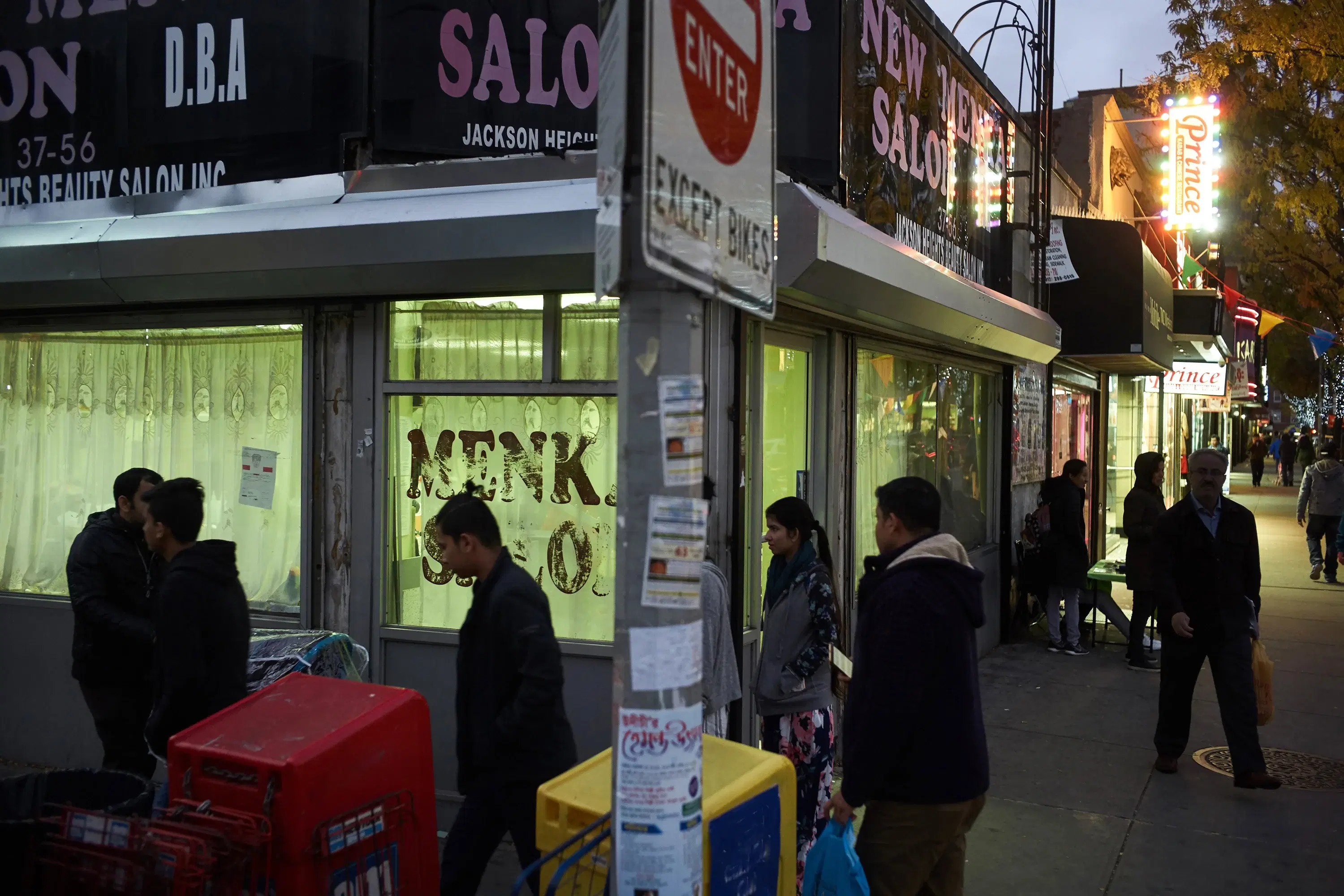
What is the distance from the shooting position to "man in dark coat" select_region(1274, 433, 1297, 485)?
121 feet

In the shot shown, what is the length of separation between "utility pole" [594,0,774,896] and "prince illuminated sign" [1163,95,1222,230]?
17.3 meters

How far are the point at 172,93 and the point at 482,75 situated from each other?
2020mm

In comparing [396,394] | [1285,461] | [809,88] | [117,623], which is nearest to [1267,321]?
[1285,461]

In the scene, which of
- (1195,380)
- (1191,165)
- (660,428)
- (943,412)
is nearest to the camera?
(660,428)

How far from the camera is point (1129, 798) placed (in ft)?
21.1

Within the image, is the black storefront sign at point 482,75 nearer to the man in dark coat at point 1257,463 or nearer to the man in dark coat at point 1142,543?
the man in dark coat at point 1142,543

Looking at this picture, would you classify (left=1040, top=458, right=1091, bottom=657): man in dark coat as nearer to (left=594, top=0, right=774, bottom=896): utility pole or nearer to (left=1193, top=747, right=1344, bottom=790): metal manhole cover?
(left=1193, top=747, right=1344, bottom=790): metal manhole cover

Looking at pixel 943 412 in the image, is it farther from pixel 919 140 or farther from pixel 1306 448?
pixel 1306 448

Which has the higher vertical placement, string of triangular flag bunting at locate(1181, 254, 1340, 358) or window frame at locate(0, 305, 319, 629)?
string of triangular flag bunting at locate(1181, 254, 1340, 358)

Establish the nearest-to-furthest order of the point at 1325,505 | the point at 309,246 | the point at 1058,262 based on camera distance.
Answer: the point at 309,246 < the point at 1058,262 < the point at 1325,505

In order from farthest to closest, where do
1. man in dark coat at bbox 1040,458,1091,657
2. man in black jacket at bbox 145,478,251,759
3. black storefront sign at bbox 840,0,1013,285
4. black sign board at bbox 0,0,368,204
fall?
man in dark coat at bbox 1040,458,1091,657
black storefront sign at bbox 840,0,1013,285
black sign board at bbox 0,0,368,204
man in black jacket at bbox 145,478,251,759

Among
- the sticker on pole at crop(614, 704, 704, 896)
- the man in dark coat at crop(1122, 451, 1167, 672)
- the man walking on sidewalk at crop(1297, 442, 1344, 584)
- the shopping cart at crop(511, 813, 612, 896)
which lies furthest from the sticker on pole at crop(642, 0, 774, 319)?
the man walking on sidewalk at crop(1297, 442, 1344, 584)

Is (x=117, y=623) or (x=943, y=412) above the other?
(x=943, y=412)

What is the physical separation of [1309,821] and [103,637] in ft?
20.2
